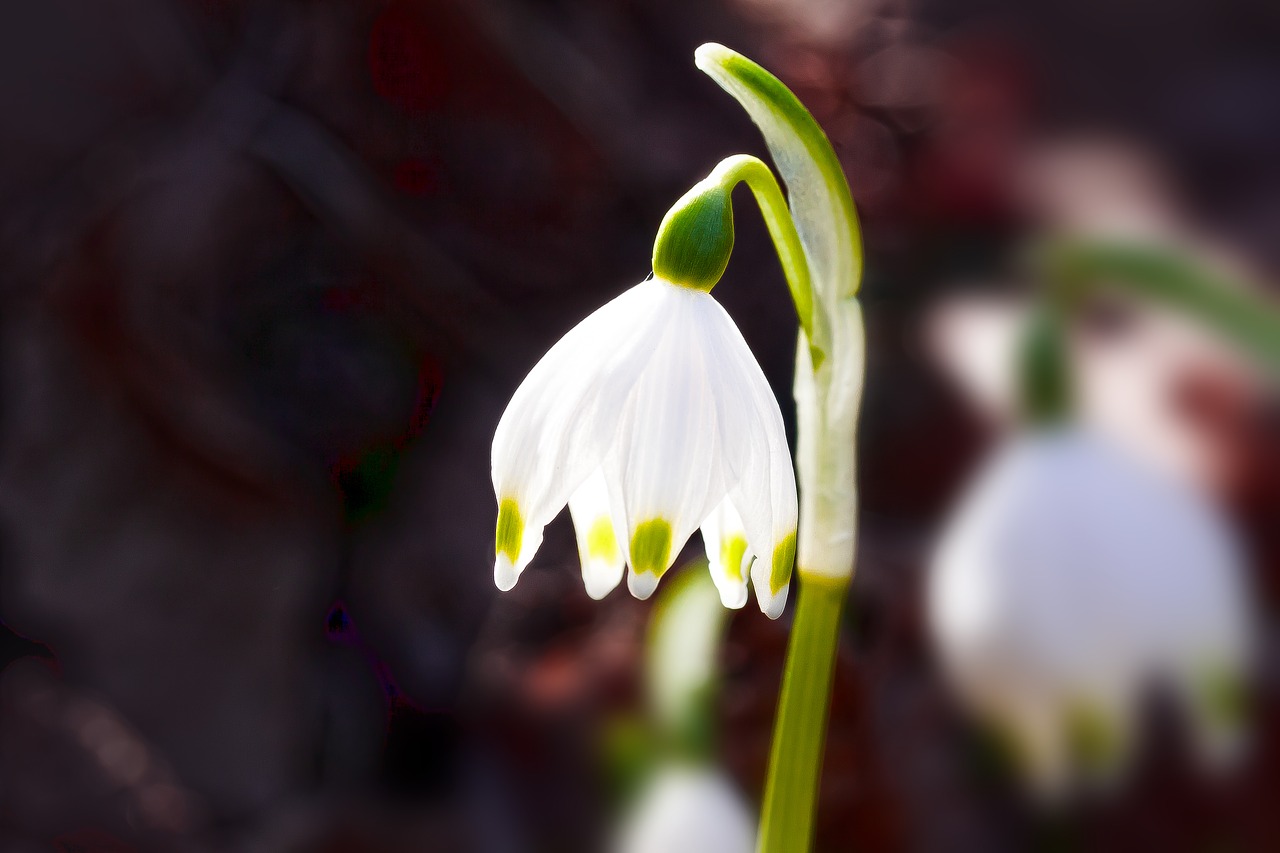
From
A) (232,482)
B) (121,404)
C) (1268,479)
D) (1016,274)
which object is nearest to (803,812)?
(1268,479)

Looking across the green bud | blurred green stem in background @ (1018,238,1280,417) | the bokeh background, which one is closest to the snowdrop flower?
the green bud

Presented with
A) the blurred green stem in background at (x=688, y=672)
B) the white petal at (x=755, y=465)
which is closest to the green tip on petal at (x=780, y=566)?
the white petal at (x=755, y=465)

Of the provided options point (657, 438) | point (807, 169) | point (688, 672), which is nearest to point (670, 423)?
point (657, 438)

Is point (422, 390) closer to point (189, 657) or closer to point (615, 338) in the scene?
point (189, 657)

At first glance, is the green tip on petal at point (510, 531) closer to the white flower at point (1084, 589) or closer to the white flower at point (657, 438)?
the white flower at point (657, 438)

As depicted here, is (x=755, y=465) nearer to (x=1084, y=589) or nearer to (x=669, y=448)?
(x=669, y=448)

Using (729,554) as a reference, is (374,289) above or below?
above

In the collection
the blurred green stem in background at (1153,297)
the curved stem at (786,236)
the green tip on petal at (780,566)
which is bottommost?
the green tip on petal at (780,566)
